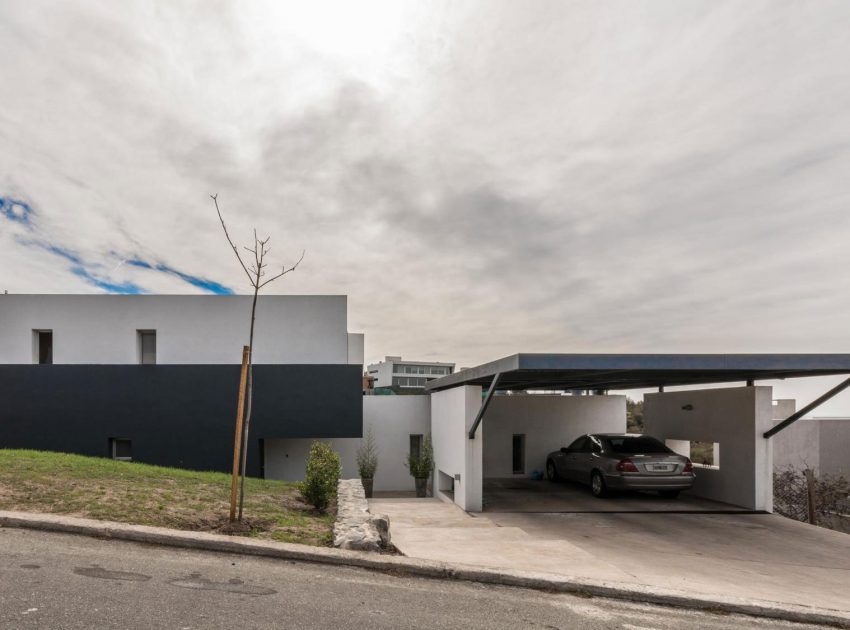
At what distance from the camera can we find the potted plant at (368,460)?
1549cm

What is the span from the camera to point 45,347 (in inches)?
717

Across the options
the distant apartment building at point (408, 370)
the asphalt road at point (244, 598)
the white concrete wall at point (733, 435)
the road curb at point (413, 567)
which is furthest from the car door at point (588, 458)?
the distant apartment building at point (408, 370)

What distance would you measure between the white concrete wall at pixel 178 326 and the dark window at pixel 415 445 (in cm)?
335

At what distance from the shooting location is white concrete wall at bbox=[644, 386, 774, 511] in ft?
38.4

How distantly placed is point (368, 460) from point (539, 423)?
5837 millimetres

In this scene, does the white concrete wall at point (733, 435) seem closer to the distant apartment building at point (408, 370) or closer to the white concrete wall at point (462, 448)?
the white concrete wall at point (462, 448)

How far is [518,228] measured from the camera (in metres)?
15.7

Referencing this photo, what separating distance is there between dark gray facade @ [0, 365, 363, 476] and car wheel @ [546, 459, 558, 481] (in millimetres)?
6462

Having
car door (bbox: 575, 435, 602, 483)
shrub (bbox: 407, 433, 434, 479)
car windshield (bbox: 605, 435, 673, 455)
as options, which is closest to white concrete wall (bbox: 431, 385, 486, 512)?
shrub (bbox: 407, 433, 434, 479)

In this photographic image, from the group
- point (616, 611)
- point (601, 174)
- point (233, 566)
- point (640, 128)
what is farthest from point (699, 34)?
point (233, 566)

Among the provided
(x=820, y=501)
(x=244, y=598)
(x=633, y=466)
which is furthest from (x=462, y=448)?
(x=820, y=501)

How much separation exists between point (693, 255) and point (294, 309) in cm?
1216

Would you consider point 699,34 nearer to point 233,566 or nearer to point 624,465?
point 624,465

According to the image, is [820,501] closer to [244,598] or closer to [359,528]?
[359,528]
